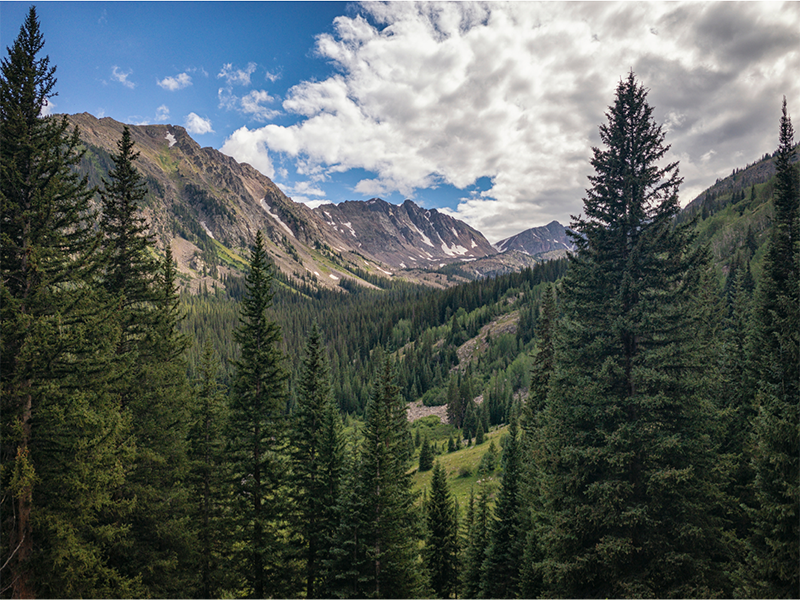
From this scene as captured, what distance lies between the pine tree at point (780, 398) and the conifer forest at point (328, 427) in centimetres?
8

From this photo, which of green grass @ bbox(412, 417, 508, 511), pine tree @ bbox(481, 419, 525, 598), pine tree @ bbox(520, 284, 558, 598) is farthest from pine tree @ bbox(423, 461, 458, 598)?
green grass @ bbox(412, 417, 508, 511)

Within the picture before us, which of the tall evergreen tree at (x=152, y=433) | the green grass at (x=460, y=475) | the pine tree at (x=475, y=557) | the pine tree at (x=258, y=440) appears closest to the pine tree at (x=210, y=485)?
the tall evergreen tree at (x=152, y=433)

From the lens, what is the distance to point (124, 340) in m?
17.6

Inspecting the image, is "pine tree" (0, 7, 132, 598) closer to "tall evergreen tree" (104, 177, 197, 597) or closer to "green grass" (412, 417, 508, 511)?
"tall evergreen tree" (104, 177, 197, 597)

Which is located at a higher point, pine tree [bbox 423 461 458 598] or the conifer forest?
the conifer forest

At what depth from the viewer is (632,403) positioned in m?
13.3

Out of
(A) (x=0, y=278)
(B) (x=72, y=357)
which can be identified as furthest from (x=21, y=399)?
(A) (x=0, y=278)

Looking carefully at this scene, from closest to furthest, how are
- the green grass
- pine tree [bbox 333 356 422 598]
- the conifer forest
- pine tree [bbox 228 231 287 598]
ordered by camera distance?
the conifer forest → pine tree [bbox 228 231 287 598] → pine tree [bbox 333 356 422 598] → the green grass

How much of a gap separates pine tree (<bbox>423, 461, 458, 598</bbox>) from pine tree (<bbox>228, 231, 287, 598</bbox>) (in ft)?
50.7

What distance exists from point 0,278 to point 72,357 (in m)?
3.08

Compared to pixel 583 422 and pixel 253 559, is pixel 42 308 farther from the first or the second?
pixel 583 422

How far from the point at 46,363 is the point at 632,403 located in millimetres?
19324

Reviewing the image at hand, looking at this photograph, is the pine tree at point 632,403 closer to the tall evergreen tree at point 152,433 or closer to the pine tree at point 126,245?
the tall evergreen tree at point 152,433

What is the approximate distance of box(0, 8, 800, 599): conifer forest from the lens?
11.4 meters
